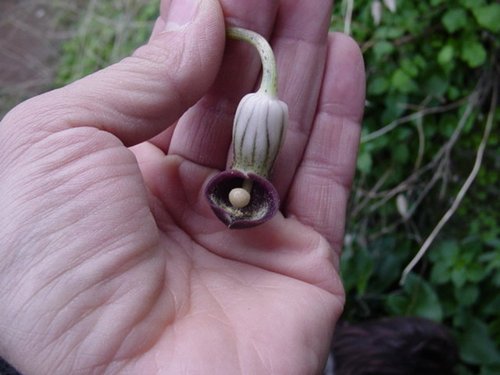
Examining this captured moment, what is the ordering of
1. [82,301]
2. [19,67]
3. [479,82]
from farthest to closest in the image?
[19,67] < [479,82] < [82,301]

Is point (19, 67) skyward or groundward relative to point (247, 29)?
groundward

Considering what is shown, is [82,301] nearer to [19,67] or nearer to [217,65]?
[217,65]

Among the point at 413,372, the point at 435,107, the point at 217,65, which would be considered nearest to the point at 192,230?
the point at 217,65

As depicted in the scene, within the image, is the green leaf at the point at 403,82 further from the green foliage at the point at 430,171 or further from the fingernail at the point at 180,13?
the fingernail at the point at 180,13

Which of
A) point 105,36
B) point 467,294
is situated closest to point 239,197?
point 467,294

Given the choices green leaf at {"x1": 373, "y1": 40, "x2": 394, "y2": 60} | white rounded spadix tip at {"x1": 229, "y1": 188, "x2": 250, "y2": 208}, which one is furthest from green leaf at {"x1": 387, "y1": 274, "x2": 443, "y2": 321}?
white rounded spadix tip at {"x1": 229, "y1": 188, "x2": 250, "y2": 208}

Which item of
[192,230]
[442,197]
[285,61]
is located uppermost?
[285,61]

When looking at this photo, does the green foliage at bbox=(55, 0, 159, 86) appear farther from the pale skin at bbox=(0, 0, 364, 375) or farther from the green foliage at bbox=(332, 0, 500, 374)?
the pale skin at bbox=(0, 0, 364, 375)
